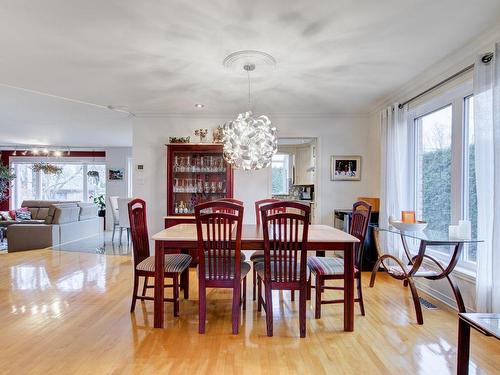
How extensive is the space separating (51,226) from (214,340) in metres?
5.21

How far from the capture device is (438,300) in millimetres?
3170

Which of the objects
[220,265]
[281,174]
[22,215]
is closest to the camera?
[220,265]

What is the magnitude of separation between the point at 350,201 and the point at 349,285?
279 cm

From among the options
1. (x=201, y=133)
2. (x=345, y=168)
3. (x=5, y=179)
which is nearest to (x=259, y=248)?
(x=201, y=133)

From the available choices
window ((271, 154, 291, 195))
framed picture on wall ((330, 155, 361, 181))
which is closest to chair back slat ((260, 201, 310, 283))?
framed picture on wall ((330, 155, 361, 181))

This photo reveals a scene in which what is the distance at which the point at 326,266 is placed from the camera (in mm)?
2678

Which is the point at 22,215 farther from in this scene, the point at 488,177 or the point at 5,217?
the point at 488,177

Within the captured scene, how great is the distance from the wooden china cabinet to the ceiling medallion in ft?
6.36

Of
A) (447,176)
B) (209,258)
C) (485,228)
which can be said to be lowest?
(209,258)

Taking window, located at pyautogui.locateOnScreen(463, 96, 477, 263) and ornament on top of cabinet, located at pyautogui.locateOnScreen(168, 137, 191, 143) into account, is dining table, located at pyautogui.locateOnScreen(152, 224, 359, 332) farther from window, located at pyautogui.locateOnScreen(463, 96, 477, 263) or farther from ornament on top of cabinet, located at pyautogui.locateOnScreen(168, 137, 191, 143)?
ornament on top of cabinet, located at pyautogui.locateOnScreen(168, 137, 191, 143)

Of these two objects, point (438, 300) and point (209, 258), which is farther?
point (438, 300)

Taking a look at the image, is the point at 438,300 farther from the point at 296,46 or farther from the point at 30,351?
the point at 30,351

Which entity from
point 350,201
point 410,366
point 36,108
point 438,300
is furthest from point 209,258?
point 36,108

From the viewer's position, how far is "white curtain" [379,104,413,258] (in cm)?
384
